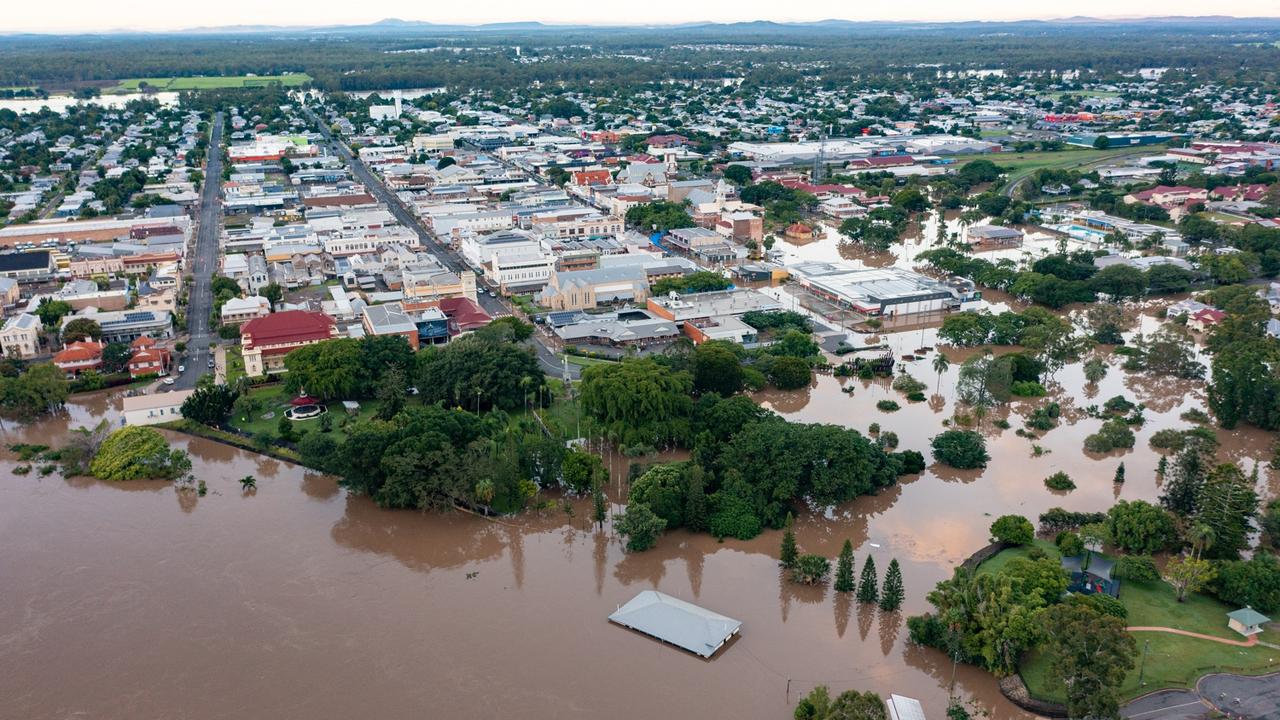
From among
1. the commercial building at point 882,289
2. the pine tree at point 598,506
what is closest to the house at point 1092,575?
the pine tree at point 598,506

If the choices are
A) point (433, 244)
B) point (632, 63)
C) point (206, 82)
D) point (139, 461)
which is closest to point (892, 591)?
point (139, 461)

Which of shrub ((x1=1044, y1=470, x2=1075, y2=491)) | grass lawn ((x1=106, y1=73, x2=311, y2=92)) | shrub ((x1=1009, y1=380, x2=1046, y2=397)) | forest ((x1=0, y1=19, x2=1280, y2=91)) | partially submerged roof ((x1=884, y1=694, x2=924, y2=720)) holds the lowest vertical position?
partially submerged roof ((x1=884, y1=694, x2=924, y2=720))

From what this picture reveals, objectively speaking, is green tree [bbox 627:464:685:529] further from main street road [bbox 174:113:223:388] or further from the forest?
the forest

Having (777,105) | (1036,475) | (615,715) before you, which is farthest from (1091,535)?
(777,105)

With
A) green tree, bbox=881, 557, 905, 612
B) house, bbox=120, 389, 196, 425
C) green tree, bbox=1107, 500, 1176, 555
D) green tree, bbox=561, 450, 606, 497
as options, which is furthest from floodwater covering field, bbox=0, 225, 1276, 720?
green tree, bbox=1107, 500, 1176, 555

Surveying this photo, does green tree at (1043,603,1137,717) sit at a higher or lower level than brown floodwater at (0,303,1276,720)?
higher

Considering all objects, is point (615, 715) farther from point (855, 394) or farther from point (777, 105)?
point (777, 105)

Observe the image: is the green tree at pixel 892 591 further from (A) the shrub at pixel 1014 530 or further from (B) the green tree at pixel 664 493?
(B) the green tree at pixel 664 493
